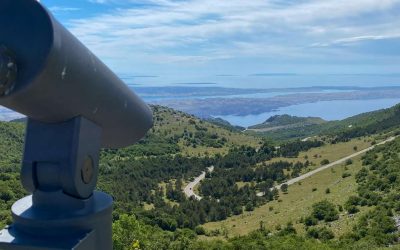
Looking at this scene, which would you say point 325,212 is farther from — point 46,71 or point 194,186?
point 46,71

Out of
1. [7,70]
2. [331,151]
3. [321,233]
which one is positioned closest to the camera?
[7,70]

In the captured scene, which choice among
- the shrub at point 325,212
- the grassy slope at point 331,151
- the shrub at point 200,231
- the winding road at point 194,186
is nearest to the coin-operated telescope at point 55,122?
the shrub at point 325,212

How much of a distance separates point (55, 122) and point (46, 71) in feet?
2.24

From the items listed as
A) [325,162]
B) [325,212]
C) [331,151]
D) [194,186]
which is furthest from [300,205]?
[331,151]

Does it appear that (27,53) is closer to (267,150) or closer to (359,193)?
(359,193)

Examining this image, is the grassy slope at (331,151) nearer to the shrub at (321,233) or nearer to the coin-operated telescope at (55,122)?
the shrub at (321,233)

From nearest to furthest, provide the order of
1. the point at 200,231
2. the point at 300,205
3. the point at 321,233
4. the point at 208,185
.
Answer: the point at 321,233, the point at 200,231, the point at 300,205, the point at 208,185

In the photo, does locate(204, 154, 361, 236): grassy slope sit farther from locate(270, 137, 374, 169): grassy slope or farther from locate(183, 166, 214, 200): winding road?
locate(270, 137, 374, 169): grassy slope

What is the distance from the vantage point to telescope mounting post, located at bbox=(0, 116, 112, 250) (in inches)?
159

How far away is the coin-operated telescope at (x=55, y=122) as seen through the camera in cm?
370

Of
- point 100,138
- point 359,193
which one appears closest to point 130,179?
point 359,193

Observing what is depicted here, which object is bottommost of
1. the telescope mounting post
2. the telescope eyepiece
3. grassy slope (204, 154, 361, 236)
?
grassy slope (204, 154, 361, 236)

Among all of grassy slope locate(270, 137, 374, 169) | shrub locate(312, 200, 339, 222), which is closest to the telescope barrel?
shrub locate(312, 200, 339, 222)

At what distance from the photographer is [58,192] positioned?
4145 mm
